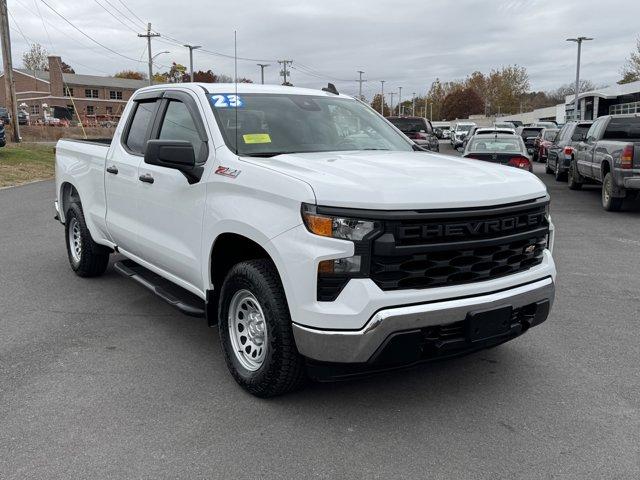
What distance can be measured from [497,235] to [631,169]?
30.6 ft

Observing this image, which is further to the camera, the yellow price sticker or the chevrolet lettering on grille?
the yellow price sticker

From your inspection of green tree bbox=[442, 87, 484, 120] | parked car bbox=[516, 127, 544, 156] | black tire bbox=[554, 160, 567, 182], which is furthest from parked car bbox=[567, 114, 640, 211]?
green tree bbox=[442, 87, 484, 120]

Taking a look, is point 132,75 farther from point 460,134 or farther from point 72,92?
point 460,134

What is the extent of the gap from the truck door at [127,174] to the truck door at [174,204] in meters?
0.14

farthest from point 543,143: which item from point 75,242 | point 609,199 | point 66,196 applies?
point 75,242

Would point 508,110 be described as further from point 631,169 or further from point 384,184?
point 384,184

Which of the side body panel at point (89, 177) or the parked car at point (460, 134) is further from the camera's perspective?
the parked car at point (460, 134)

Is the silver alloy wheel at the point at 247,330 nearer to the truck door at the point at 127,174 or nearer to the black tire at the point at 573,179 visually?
the truck door at the point at 127,174

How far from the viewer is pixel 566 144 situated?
59.0 ft

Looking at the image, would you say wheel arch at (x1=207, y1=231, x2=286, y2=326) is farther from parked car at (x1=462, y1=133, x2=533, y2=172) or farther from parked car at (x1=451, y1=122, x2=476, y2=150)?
parked car at (x1=451, y1=122, x2=476, y2=150)

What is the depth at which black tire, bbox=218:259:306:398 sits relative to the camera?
3596 mm

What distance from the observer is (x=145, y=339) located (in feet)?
16.6

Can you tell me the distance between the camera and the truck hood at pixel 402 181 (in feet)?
10.9

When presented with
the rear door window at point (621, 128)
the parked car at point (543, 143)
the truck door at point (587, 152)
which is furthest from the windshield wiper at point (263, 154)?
the parked car at point (543, 143)
